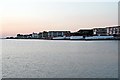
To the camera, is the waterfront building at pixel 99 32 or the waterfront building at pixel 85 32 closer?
the waterfront building at pixel 85 32

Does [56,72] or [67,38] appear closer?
[56,72]

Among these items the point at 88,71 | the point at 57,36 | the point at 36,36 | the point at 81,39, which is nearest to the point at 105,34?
the point at 81,39

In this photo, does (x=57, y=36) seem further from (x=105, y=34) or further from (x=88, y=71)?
(x=88, y=71)

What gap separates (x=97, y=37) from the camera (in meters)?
94.3

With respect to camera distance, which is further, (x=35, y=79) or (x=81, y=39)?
(x=81, y=39)

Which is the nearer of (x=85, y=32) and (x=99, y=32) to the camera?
(x=85, y=32)

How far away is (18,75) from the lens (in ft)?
39.5

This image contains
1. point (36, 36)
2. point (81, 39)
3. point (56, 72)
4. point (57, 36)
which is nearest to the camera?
point (56, 72)

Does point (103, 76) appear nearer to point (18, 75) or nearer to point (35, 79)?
point (35, 79)

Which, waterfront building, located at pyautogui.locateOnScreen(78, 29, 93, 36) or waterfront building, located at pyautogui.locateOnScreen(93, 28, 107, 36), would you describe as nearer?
waterfront building, located at pyautogui.locateOnScreen(78, 29, 93, 36)

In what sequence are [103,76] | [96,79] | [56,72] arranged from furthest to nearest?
[56,72] → [103,76] → [96,79]

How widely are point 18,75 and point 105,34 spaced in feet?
273

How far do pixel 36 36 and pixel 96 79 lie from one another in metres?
102

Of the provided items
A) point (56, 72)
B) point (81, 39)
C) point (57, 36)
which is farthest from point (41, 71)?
point (57, 36)
